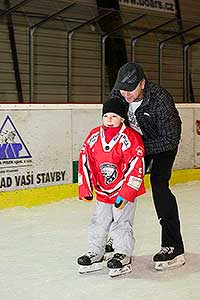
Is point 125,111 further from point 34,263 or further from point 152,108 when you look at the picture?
point 34,263

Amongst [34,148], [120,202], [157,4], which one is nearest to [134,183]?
[120,202]

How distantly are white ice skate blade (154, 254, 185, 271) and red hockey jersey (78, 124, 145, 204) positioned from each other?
0.43m

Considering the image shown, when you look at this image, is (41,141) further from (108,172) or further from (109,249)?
(108,172)

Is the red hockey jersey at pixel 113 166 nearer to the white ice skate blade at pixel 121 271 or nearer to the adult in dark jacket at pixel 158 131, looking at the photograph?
the adult in dark jacket at pixel 158 131

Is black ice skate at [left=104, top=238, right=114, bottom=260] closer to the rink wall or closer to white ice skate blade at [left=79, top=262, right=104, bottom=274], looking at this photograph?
white ice skate blade at [left=79, top=262, right=104, bottom=274]

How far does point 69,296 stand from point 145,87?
3.95 feet

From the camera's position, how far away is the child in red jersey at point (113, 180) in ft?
11.1

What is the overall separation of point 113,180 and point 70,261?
67cm

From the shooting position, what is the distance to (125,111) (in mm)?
3465

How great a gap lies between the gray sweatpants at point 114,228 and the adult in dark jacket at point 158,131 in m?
0.17

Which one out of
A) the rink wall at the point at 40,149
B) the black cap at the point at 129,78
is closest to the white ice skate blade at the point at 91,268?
the black cap at the point at 129,78

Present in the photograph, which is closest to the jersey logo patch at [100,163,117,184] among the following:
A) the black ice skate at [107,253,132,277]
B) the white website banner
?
the black ice skate at [107,253,132,277]

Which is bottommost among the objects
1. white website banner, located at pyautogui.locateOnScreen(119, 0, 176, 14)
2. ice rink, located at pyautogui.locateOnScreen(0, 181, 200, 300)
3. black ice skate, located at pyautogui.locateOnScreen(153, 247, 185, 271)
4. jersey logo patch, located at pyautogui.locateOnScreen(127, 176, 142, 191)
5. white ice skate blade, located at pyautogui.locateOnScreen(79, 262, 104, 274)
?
ice rink, located at pyautogui.locateOnScreen(0, 181, 200, 300)

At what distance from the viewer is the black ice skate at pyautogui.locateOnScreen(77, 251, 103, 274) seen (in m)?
3.48
